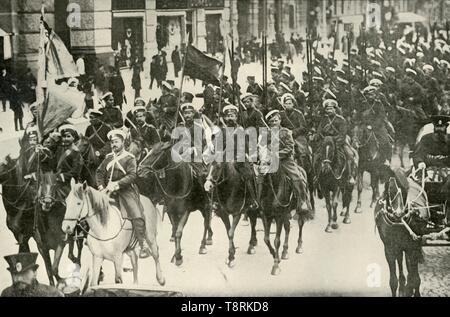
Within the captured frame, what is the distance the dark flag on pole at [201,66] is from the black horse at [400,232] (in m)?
2.51

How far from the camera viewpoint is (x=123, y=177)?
766cm

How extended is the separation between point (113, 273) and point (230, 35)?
3.29 metres

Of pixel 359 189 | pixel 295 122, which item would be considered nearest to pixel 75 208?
pixel 295 122

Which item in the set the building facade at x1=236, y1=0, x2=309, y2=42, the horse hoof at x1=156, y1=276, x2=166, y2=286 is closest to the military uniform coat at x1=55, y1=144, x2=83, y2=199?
the horse hoof at x1=156, y1=276, x2=166, y2=286

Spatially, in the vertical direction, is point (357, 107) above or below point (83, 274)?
above

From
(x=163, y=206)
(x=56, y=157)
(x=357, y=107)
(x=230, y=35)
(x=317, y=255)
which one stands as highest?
(x=230, y=35)

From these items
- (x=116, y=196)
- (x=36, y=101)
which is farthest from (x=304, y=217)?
(x=36, y=101)

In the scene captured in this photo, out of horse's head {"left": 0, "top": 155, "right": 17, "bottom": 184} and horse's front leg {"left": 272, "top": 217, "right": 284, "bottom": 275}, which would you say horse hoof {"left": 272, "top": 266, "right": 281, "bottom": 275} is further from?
horse's head {"left": 0, "top": 155, "right": 17, "bottom": 184}

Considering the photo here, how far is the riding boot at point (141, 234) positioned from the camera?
7.69m

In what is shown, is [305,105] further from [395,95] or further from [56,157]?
[56,157]

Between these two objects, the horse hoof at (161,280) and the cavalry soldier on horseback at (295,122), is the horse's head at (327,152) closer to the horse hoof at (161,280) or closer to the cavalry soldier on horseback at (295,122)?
the cavalry soldier on horseback at (295,122)

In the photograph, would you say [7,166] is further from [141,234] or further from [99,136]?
[141,234]

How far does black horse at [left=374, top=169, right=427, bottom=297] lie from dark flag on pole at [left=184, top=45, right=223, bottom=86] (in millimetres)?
2512
